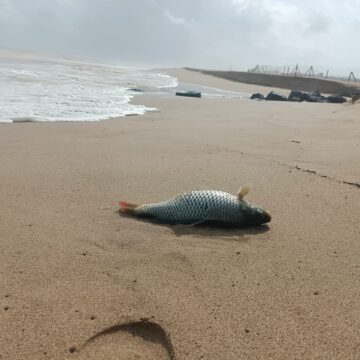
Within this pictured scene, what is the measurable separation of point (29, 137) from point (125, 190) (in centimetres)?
344

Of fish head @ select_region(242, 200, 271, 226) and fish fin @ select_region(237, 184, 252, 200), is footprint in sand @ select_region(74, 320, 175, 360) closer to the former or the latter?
fish head @ select_region(242, 200, 271, 226)

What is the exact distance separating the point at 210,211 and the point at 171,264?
0.83m

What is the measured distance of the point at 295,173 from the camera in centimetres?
546

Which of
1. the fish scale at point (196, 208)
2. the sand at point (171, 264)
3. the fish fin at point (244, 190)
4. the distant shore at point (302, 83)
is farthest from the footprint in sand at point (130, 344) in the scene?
the distant shore at point (302, 83)

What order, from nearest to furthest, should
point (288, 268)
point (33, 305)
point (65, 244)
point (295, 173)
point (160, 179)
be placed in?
1. point (33, 305)
2. point (288, 268)
3. point (65, 244)
4. point (160, 179)
5. point (295, 173)

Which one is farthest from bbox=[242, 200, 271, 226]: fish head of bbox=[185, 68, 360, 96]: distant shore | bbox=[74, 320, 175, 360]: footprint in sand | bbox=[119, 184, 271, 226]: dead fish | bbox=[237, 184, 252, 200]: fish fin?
bbox=[185, 68, 360, 96]: distant shore

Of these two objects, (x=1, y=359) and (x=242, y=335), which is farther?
(x=242, y=335)

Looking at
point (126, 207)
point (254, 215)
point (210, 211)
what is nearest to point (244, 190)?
point (254, 215)

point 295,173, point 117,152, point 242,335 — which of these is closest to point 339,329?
point 242,335

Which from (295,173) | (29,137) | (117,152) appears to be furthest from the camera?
(29,137)

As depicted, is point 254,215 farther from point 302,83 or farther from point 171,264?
point 302,83

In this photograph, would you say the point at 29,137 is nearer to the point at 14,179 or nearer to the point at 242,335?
the point at 14,179

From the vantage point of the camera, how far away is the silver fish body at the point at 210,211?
3721 millimetres

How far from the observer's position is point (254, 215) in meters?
3.71
